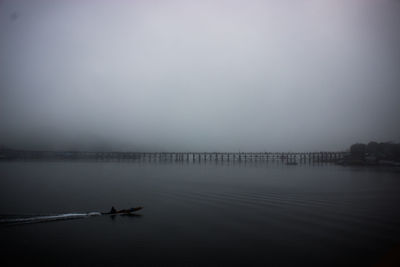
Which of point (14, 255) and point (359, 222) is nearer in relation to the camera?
point (14, 255)

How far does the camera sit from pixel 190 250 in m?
8.66

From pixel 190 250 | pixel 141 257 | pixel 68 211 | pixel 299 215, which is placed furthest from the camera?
pixel 68 211

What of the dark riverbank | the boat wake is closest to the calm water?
the boat wake

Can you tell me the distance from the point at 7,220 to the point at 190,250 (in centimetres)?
938

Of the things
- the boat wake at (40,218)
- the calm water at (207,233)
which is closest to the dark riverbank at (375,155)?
the calm water at (207,233)

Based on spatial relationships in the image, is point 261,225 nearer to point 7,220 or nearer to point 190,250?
point 190,250

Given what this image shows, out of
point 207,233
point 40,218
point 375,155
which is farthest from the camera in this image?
point 375,155

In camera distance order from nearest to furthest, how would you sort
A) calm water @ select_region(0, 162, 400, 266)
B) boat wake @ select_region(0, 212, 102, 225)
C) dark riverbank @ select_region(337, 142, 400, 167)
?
calm water @ select_region(0, 162, 400, 266)
boat wake @ select_region(0, 212, 102, 225)
dark riverbank @ select_region(337, 142, 400, 167)

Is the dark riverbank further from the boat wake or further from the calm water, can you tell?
the boat wake

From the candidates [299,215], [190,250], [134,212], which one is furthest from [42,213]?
[299,215]

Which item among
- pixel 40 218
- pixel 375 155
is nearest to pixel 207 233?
pixel 40 218

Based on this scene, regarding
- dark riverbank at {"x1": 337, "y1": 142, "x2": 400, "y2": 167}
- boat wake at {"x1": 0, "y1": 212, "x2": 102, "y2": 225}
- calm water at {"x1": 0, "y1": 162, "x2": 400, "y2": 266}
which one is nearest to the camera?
calm water at {"x1": 0, "y1": 162, "x2": 400, "y2": 266}

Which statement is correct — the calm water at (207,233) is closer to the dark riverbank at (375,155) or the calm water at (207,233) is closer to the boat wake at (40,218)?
the boat wake at (40,218)

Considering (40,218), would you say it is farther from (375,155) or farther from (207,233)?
(375,155)
